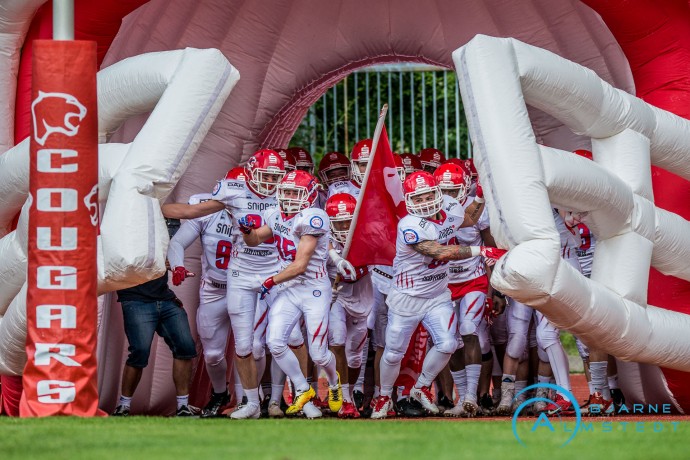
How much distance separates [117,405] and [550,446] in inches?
159

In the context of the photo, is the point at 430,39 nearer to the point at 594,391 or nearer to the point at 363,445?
the point at 594,391

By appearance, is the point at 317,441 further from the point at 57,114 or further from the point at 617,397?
the point at 617,397

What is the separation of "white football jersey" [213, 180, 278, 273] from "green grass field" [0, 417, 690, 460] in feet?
6.22

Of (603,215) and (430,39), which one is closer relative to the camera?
(603,215)

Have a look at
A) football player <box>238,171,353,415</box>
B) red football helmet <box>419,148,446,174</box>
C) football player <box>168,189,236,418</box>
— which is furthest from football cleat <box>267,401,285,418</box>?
red football helmet <box>419,148,446,174</box>

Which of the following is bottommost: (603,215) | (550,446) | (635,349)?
(550,446)

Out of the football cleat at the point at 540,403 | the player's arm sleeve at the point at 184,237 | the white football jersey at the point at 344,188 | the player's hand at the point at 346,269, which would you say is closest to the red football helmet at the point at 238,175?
the player's arm sleeve at the point at 184,237

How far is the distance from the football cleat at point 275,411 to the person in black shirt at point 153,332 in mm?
527

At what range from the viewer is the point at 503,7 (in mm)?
9484

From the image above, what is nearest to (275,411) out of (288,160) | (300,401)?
(300,401)

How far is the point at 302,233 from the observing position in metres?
7.93

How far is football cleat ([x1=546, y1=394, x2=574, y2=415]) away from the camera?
7.94 meters

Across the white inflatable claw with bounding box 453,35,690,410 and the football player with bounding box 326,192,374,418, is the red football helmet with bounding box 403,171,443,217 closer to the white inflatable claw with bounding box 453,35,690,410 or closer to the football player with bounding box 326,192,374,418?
the football player with bounding box 326,192,374,418

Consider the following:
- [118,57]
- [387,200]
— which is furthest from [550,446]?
[118,57]
